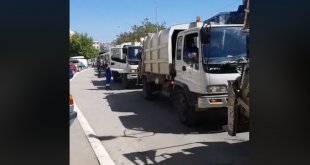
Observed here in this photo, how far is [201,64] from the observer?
6.14 m

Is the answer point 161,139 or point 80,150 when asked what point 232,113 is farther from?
point 80,150

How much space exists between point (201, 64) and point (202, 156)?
201cm

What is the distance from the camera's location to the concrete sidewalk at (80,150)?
189 inches

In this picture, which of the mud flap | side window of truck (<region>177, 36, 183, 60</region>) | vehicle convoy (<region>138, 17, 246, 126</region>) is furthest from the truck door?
the mud flap

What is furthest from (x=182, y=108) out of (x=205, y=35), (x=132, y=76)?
(x=132, y=76)

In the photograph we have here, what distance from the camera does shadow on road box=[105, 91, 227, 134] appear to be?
674 cm

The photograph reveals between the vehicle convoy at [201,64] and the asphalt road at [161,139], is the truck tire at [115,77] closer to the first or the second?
the asphalt road at [161,139]

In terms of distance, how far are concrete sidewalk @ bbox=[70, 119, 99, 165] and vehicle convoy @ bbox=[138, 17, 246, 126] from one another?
233 cm

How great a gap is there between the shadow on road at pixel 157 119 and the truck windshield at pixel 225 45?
155 centimetres

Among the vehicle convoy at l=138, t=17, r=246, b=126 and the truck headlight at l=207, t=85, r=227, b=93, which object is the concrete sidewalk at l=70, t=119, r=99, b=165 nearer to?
the vehicle convoy at l=138, t=17, r=246, b=126

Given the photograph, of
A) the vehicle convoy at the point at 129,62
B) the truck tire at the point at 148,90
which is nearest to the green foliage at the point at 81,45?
the vehicle convoy at the point at 129,62
